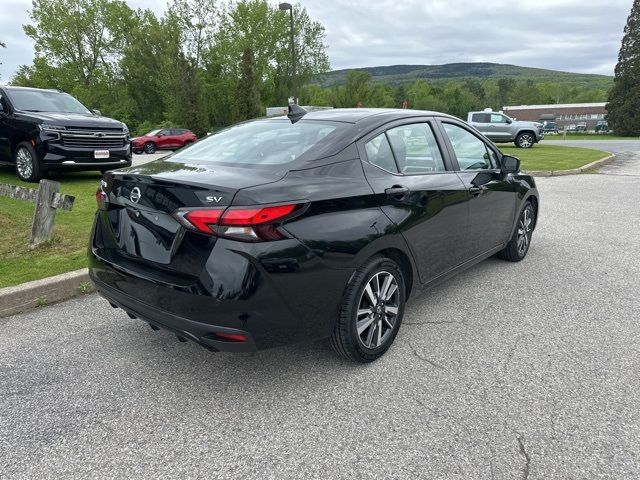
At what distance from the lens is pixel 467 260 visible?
403 centimetres

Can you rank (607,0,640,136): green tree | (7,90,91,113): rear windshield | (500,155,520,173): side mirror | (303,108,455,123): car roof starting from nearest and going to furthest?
(303,108,455,123): car roof
(500,155,520,173): side mirror
(7,90,91,113): rear windshield
(607,0,640,136): green tree

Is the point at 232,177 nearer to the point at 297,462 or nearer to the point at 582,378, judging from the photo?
the point at 297,462

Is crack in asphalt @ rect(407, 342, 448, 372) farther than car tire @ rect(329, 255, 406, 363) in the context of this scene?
Yes

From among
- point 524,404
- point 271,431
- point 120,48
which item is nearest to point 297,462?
point 271,431

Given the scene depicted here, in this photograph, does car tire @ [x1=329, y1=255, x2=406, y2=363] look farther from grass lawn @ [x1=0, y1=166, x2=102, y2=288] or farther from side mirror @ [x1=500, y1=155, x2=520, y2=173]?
grass lawn @ [x1=0, y1=166, x2=102, y2=288]

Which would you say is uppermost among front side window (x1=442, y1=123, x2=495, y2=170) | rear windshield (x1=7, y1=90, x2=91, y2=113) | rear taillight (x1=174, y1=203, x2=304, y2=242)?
rear windshield (x1=7, y1=90, x2=91, y2=113)

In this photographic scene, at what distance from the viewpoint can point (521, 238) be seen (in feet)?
16.8

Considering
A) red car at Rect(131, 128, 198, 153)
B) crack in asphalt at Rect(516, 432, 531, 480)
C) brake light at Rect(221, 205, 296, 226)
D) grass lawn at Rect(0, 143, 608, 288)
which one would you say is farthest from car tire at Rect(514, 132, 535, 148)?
brake light at Rect(221, 205, 296, 226)

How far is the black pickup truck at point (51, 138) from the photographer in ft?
27.3

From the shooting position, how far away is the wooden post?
4.85 meters

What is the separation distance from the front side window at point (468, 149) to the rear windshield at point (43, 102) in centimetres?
844

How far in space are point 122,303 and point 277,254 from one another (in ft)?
3.63

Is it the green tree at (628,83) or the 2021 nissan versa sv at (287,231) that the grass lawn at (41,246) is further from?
the green tree at (628,83)

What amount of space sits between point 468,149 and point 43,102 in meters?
8.93
